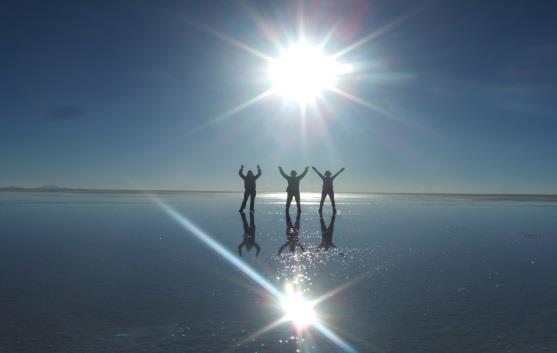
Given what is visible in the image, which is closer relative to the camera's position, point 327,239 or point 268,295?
point 268,295

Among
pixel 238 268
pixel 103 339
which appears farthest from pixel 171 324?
pixel 238 268

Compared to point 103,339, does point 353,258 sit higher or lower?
higher

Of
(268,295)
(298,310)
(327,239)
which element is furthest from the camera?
(327,239)

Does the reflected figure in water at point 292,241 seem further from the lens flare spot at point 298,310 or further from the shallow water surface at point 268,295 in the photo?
the lens flare spot at point 298,310

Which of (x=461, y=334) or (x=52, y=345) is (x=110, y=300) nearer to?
(x=52, y=345)

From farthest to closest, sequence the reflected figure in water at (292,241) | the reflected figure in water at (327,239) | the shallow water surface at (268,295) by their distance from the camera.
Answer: the reflected figure in water at (327,239), the reflected figure in water at (292,241), the shallow water surface at (268,295)

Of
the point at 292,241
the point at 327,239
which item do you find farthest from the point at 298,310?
the point at 327,239

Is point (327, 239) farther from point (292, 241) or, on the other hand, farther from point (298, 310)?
point (298, 310)

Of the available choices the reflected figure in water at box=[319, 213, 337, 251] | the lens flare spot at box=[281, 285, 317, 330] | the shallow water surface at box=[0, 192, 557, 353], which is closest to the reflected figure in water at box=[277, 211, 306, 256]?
the shallow water surface at box=[0, 192, 557, 353]

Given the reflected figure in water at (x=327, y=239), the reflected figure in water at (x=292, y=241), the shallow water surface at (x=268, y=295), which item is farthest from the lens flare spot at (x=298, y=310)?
the reflected figure in water at (x=327, y=239)

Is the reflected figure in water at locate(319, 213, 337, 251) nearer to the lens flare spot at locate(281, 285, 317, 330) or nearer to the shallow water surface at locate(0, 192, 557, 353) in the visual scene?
the shallow water surface at locate(0, 192, 557, 353)

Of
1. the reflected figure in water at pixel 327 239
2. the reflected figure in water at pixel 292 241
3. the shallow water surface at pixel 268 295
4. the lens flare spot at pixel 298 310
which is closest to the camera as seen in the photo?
the shallow water surface at pixel 268 295

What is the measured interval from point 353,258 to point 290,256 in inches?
60.2

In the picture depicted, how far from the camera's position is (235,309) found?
21.0 ft
